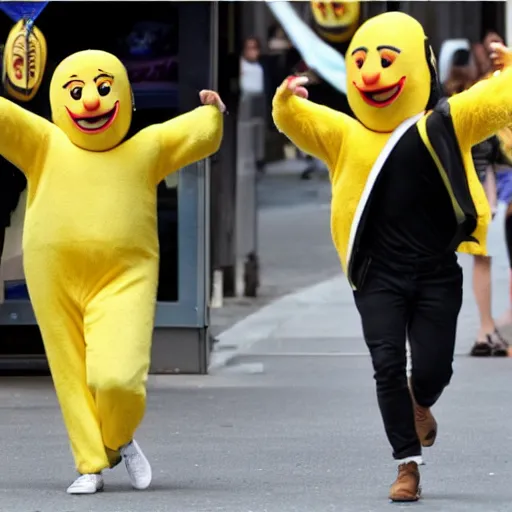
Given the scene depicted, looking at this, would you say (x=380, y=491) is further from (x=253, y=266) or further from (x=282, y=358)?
(x=253, y=266)

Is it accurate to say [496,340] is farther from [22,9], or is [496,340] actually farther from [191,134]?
[191,134]

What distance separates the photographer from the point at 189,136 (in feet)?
23.5

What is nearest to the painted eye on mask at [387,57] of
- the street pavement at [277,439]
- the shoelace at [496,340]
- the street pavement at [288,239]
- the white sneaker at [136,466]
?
the street pavement at [277,439]

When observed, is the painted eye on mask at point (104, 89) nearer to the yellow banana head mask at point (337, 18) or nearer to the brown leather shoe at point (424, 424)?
Result: the brown leather shoe at point (424, 424)

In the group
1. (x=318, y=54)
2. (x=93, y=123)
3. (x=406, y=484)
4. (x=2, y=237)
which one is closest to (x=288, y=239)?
(x=318, y=54)

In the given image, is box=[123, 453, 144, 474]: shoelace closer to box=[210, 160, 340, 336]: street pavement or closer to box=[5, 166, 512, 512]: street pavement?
box=[5, 166, 512, 512]: street pavement

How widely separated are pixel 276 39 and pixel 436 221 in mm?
20365

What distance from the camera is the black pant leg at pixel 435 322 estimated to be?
6.82 meters

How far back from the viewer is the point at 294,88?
22.6 ft

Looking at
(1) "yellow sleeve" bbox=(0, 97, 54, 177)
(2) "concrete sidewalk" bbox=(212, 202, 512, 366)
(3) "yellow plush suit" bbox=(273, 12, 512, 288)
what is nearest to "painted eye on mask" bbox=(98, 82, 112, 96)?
(1) "yellow sleeve" bbox=(0, 97, 54, 177)

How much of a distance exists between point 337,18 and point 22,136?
182 inches

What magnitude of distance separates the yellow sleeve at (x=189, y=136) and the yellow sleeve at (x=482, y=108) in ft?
3.23

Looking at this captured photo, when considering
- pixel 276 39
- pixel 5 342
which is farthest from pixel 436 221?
pixel 276 39

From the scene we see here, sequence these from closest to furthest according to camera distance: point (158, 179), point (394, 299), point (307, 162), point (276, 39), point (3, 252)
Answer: point (394, 299), point (158, 179), point (3, 252), point (307, 162), point (276, 39)
